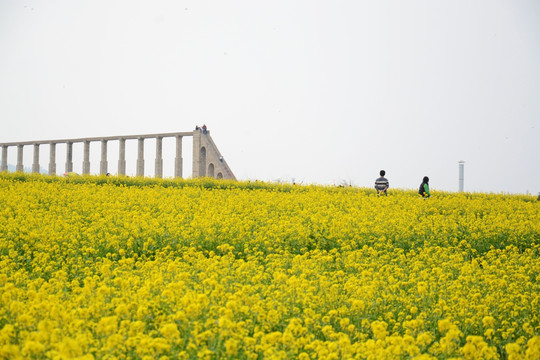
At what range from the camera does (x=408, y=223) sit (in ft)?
40.9

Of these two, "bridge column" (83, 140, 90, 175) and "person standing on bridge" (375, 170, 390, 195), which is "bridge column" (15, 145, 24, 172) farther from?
"person standing on bridge" (375, 170, 390, 195)

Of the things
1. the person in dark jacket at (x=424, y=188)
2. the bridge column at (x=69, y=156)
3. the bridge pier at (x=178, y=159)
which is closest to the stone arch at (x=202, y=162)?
the bridge pier at (x=178, y=159)

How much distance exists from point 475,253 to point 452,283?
15.0 ft

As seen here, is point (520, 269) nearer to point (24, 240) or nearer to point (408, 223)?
point (408, 223)

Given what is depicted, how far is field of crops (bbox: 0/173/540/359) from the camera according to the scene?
14.9ft

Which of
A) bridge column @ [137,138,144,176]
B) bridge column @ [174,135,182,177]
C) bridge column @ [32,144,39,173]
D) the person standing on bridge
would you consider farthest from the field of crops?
bridge column @ [32,144,39,173]

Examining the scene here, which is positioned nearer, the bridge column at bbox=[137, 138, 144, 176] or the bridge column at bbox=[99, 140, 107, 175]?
the bridge column at bbox=[137, 138, 144, 176]

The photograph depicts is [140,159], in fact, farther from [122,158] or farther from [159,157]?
[122,158]

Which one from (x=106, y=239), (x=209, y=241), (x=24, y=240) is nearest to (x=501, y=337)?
(x=209, y=241)

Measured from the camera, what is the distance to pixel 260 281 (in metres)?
7.19

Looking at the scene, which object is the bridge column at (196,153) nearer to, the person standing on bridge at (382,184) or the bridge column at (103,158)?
the bridge column at (103,158)

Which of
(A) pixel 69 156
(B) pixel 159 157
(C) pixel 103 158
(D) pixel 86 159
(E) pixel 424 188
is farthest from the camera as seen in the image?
(A) pixel 69 156

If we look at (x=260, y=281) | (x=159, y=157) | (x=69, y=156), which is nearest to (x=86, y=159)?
(x=69, y=156)

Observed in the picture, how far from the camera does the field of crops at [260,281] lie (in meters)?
4.53
